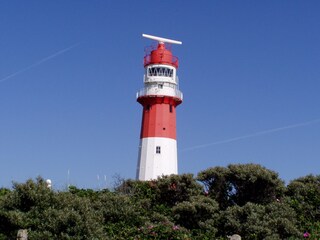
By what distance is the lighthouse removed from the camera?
4141 centimetres

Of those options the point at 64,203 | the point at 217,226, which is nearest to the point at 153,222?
the point at 217,226

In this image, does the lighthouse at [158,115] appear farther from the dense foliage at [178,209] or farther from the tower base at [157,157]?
the dense foliage at [178,209]

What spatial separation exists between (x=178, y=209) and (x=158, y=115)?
1967 cm

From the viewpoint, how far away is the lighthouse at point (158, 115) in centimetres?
4141

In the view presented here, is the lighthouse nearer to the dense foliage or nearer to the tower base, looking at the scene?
the tower base

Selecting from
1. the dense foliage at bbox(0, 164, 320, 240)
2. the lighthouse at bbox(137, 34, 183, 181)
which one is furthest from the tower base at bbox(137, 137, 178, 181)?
the dense foliage at bbox(0, 164, 320, 240)

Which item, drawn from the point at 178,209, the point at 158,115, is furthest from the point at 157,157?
the point at 178,209

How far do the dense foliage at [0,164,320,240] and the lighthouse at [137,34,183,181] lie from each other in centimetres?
1251

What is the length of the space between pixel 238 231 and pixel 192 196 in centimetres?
354

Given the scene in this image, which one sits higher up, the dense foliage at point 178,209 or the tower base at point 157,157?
the tower base at point 157,157

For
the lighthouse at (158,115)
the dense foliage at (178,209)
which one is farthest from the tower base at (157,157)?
the dense foliage at (178,209)

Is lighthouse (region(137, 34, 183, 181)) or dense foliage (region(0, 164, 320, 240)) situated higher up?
lighthouse (region(137, 34, 183, 181))

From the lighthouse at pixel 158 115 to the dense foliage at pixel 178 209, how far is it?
41.1 ft

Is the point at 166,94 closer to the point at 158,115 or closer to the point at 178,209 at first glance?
the point at 158,115
